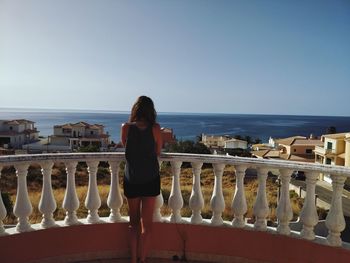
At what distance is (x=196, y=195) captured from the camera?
11.3 feet

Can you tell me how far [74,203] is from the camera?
3.37 metres

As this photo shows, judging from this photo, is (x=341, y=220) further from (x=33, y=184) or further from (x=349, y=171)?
(x=33, y=184)

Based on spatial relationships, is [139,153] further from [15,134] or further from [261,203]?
[15,134]

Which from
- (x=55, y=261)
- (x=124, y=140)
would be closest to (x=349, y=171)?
(x=124, y=140)

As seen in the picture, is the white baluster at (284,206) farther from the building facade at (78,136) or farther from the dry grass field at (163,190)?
the building facade at (78,136)

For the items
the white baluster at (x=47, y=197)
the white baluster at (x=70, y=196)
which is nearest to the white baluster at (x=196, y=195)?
the white baluster at (x=70, y=196)

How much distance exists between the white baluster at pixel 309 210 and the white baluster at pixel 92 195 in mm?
2086

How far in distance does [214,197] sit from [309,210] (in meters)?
0.93

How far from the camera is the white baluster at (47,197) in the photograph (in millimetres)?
3186

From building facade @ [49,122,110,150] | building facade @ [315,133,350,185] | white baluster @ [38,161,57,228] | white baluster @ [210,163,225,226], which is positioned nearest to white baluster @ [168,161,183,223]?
white baluster @ [210,163,225,226]

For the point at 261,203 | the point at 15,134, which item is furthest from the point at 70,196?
the point at 15,134

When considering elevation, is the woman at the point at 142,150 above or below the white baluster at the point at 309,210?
above

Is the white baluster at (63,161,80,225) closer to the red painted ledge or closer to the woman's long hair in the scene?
the red painted ledge

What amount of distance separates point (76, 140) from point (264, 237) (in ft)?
164
